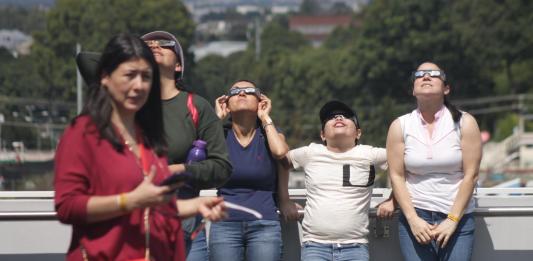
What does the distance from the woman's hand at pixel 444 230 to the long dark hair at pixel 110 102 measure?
90.5 inches

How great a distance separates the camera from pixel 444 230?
6.16 metres

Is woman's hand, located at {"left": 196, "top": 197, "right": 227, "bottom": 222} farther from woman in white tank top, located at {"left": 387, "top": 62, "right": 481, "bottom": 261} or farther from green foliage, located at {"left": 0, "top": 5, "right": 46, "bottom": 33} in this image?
green foliage, located at {"left": 0, "top": 5, "right": 46, "bottom": 33}

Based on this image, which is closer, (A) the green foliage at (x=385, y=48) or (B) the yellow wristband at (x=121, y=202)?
(B) the yellow wristband at (x=121, y=202)

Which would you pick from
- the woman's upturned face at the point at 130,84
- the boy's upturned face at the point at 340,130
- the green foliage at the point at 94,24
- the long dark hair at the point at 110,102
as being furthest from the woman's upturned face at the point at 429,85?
the green foliage at the point at 94,24

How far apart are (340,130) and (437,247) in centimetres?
83

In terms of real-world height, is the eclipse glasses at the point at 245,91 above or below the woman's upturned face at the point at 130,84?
below

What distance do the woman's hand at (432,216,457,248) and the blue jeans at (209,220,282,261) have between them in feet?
2.82

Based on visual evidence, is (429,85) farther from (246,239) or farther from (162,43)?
(162,43)

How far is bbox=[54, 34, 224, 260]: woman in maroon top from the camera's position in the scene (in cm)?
399

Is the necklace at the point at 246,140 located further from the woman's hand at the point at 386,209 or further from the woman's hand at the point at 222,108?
the woman's hand at the point at 386,209

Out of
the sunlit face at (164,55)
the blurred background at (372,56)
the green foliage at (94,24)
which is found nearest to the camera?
the sunlit face at (164,55)

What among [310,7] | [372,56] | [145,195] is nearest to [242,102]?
[145,195]

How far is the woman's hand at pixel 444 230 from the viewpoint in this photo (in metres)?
6.15

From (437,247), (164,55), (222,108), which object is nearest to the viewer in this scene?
(164,55)
